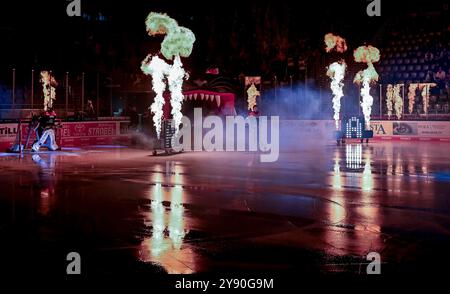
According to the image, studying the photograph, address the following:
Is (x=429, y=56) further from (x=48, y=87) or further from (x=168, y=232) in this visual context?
(x=168, y=232)

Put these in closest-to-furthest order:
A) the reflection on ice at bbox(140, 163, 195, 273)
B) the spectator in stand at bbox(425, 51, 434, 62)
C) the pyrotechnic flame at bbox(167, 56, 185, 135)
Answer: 1. the reflection on ice at bbox(140, 163, 195, 273)
2. the pyrotechnic flame at bbox(167, 56, 185, 135)
3. the spectator in stand at bbox(425, 51, 434, 62)

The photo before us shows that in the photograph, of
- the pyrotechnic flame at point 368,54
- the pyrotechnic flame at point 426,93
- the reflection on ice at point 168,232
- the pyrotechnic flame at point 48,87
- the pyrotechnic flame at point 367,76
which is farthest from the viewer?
the pyrotechnic flame at point 426,93

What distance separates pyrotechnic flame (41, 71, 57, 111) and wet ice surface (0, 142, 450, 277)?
18.2 metres

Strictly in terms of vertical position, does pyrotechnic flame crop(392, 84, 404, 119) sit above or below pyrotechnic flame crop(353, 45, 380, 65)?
below

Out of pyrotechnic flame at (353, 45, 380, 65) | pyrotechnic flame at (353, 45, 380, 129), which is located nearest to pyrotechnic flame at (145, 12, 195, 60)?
pyrotechnic flame at (353, 45, 380, 129)

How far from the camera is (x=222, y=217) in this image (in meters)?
10.7

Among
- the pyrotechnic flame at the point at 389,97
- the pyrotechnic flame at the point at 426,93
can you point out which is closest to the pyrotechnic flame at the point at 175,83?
the pyrotechnic flame at the point at 389,97

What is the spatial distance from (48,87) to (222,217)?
30.4m

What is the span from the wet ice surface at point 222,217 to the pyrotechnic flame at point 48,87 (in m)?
18.2

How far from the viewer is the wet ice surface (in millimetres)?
7738

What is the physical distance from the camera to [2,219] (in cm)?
Result: 1036

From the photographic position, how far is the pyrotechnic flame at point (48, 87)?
37.0m

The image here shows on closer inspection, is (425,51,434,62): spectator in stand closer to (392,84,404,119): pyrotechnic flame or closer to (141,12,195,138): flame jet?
(392,84,404,119): pyrotechnic flame

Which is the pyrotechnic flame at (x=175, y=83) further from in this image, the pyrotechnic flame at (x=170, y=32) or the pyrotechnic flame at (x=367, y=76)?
the pyrotechnic flame at (x=367, y=76)
